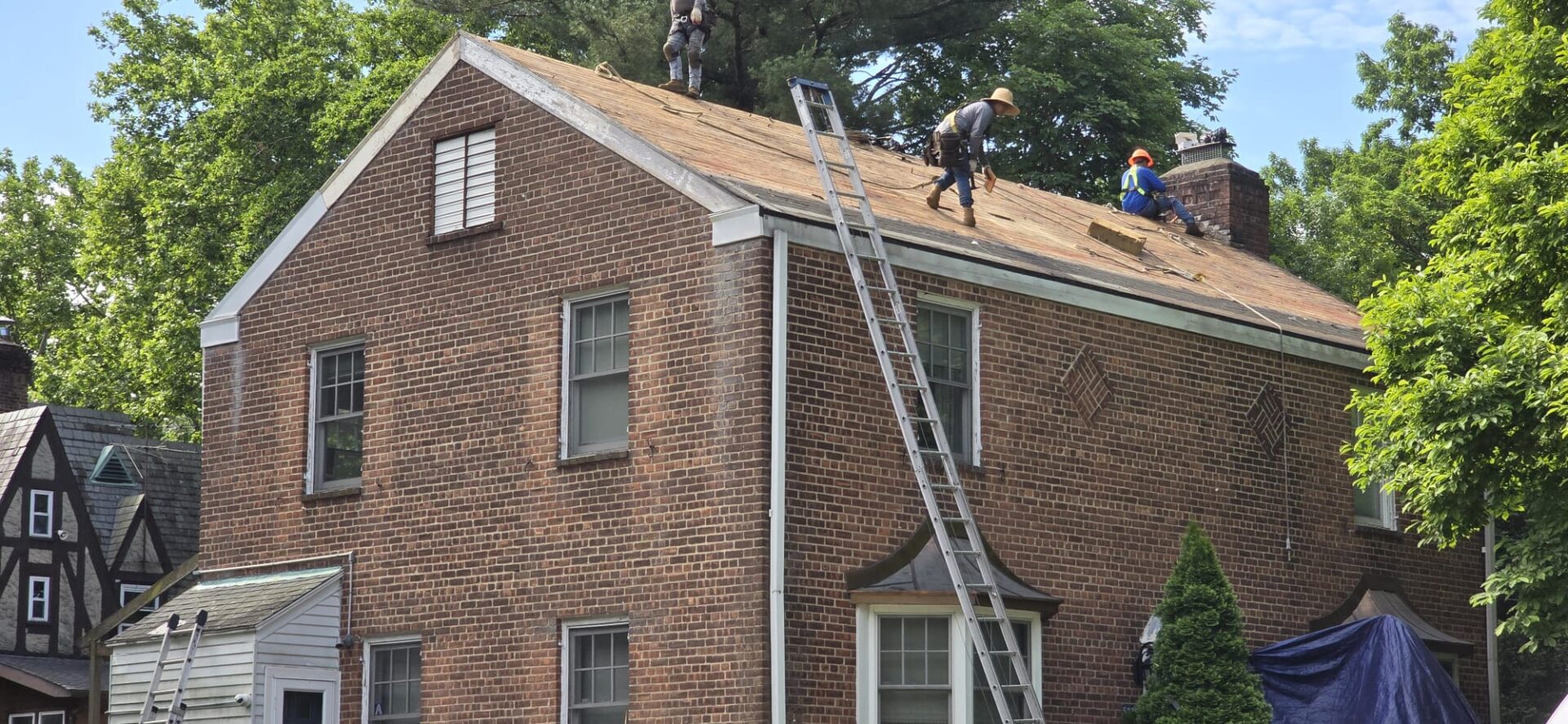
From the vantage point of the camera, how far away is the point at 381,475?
1955 centimetres

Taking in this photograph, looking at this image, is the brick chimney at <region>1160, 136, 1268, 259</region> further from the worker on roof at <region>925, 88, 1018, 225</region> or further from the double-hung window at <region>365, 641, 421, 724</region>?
the double-hung window at <region>365, 641, 421, 724</region>

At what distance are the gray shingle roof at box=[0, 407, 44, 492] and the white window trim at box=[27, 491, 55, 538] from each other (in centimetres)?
46

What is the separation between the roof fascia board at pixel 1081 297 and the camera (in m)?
17.3

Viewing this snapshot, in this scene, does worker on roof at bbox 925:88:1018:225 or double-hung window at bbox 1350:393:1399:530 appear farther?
double-hung window at bbox 1350:393:1399:530

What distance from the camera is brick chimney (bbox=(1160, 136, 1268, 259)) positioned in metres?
28.6

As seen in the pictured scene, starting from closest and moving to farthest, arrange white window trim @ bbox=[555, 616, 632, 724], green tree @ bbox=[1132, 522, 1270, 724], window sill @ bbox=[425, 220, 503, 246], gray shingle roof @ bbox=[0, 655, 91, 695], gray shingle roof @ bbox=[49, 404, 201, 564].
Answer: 1. white window trim @ bbox=[555, 616, 632, 724]
2. green tree @ bbox=[1132, 522, 1270, 724]
3. window sill @ bbox=[425, 220, 503, 246]
4. gray shingle roof @ bbox=[0, 655, 91, 695]
5. gray shingle roof @ bbox=[49, 404, 201, 564]

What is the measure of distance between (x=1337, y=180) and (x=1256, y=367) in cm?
2068

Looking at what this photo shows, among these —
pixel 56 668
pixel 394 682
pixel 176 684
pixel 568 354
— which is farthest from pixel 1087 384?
pixel 56 668

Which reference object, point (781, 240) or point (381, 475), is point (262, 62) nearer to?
point (381, 475)

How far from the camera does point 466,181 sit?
19781mm

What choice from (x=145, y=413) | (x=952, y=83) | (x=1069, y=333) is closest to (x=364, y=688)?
(x=1069, y=333)

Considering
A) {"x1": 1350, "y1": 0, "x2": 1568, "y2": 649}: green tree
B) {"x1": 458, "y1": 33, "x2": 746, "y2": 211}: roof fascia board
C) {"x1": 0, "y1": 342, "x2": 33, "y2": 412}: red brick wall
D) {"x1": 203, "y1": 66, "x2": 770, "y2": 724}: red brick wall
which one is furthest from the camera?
{"x1": 0, "y1": 342, "x2": 33, "y2": 412}: red brick wall

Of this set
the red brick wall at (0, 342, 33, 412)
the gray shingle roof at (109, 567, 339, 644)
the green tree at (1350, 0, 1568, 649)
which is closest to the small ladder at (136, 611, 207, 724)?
the gray shingle roof at (109, 567, 339, 644)

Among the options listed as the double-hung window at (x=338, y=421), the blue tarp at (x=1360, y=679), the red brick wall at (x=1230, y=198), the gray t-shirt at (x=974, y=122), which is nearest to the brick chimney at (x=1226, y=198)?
the red brick wall at (x=1230, y=198)
